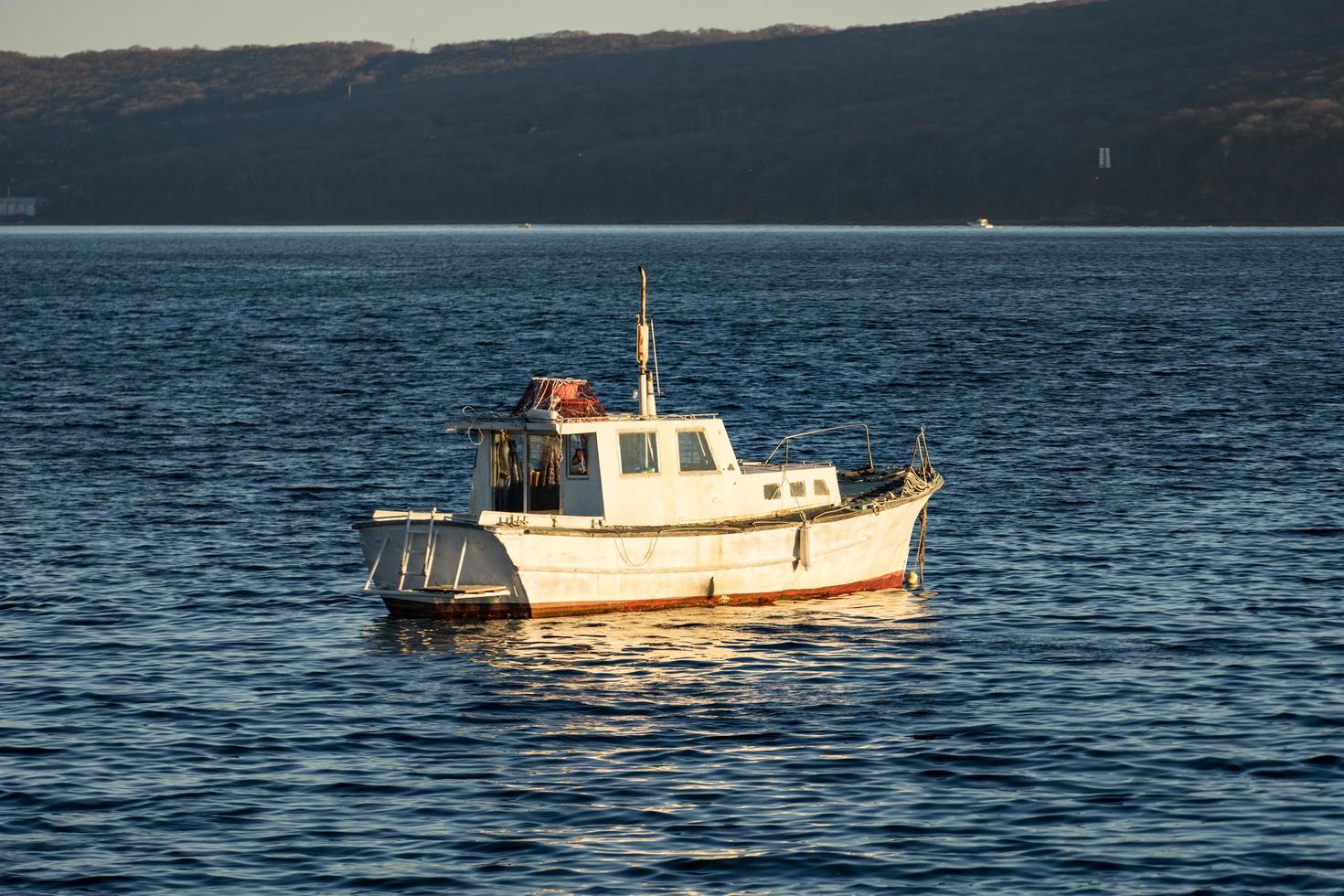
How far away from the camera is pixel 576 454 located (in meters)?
37.2

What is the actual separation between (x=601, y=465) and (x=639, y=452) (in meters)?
1.02

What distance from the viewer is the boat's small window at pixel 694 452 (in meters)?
37.5

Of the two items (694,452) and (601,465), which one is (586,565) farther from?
(694,452)

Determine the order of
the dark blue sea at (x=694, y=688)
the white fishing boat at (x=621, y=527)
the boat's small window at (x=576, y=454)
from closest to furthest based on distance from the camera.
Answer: the dark blue sea at (x=694, y=688) < the white fishing boat at (x=621, y=527) < the boat's small window at (x=576, y=454)

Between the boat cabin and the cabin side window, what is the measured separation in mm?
19

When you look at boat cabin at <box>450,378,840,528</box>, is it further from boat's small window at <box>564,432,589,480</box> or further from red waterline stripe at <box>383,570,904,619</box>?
red waterline stripe at <box>383,570,904,619</box>

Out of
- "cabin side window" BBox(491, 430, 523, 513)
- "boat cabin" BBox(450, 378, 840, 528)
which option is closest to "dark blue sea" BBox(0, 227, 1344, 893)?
"boat cabin" BBox(450, 378, 840, 528)

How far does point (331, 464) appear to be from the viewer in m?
57.8

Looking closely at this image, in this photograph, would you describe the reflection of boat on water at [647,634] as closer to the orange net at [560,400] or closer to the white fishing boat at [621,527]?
the white fishing boat at [621,527]

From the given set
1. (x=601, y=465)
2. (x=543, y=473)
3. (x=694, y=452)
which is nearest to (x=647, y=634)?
(x=601, y=465)

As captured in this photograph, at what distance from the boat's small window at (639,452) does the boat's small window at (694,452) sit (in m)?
0.55

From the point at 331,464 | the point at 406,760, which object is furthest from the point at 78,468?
the point at 406,760

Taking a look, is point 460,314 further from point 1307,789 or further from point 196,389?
point 1307,789

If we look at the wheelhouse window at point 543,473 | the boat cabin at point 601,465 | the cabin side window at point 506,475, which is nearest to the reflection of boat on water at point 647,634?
the boat cabin at point 601,465
